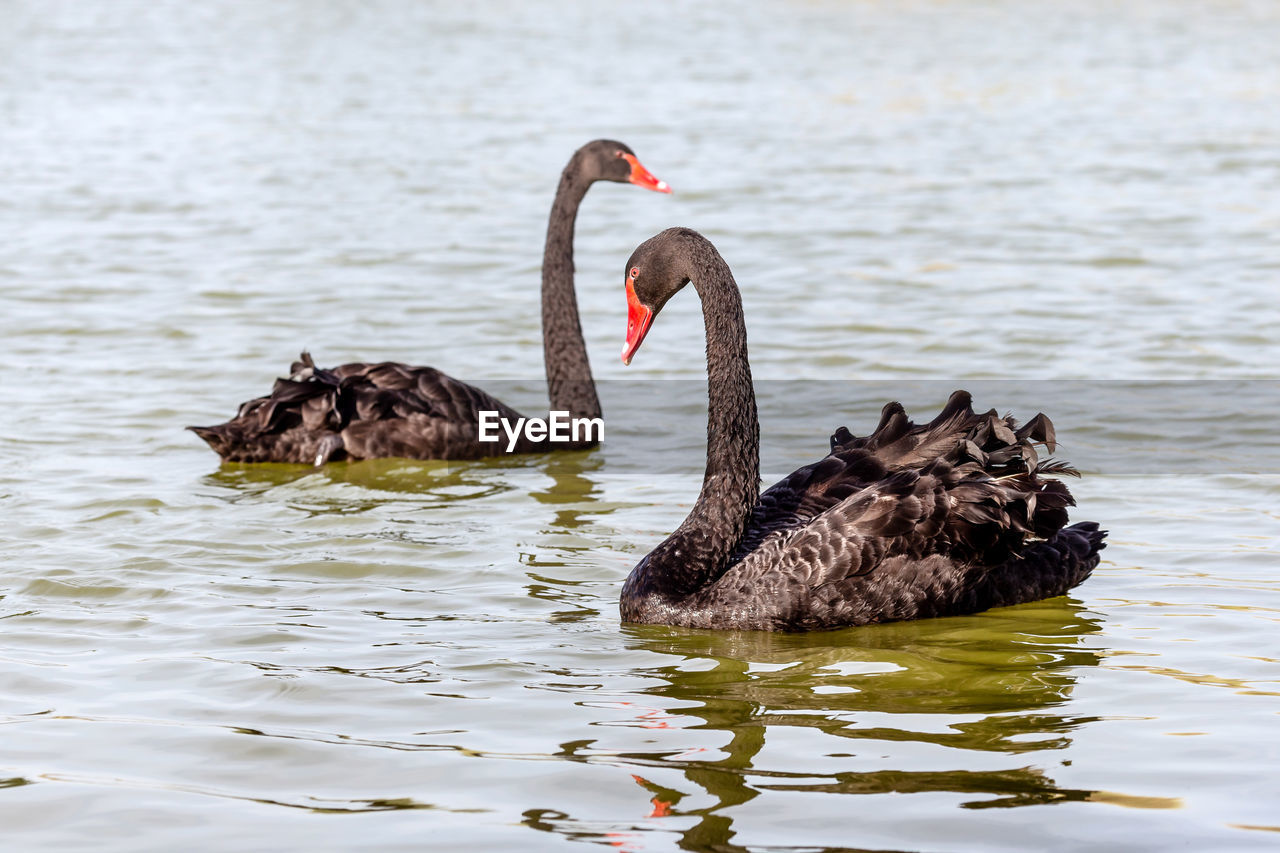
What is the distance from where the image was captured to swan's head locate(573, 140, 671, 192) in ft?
30.2

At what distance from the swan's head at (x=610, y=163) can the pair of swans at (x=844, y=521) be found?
10.2ft

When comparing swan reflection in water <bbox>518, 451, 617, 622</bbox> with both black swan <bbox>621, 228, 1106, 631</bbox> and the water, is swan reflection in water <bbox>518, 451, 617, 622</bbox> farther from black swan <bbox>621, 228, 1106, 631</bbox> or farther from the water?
black swan <bbox>621, 228, 1106, 631</bbox>

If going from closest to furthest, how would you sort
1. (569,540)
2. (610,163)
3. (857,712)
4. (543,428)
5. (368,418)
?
1. (857,712)
2. (569,540)
3. (368,418)
4. (543,428)
5. (610,163)

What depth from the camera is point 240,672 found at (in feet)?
18.0

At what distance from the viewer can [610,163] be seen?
9.26 m

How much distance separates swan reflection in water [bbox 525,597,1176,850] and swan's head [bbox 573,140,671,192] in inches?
147

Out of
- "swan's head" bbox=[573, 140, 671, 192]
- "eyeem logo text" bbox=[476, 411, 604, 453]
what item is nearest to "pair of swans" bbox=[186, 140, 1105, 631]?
"eyeem logo text" bbox=[476, 411, 604, 453]

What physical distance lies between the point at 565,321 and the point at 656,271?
3126 mm

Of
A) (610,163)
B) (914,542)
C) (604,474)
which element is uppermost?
(610,163)

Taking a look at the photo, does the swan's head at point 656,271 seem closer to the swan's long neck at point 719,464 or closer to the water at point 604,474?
the swan's long neck at point 719,464

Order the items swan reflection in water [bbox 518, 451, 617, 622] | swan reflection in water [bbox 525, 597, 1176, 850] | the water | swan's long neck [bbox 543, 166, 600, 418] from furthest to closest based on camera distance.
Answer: swan's long neck [bbox 543, 166, 600, 418] → swan reflection in water [bbox 518, 451, 617, 622] → the water → swan reflection in water [bbox 525, 597, 1176, 850]

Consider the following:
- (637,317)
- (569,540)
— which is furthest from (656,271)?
(569,540)

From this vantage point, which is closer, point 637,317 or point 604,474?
point 637,317

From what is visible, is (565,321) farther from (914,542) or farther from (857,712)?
(857,712)
